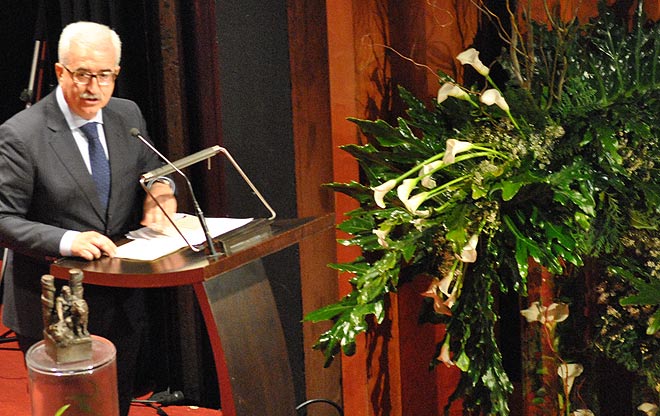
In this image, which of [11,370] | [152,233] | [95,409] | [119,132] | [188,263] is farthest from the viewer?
[11,370]

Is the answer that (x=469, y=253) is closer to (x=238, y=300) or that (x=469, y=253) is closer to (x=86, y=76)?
(x=238, y=300)

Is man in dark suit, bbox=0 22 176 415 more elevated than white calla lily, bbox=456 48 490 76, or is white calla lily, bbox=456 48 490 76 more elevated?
white calla lily, bbox=456 48 490 76

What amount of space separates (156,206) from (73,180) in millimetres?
298

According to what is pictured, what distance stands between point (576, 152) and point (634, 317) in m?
0.54

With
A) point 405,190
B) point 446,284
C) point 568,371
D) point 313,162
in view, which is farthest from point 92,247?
point 568,371

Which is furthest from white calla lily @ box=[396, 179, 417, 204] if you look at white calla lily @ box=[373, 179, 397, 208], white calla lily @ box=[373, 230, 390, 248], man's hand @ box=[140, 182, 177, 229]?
man's hand @ box=[140, 182, 177, 229]

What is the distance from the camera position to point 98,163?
10.7 ft

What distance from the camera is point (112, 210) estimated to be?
327 centimetres

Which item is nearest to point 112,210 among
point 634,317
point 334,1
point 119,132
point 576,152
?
point 119,132

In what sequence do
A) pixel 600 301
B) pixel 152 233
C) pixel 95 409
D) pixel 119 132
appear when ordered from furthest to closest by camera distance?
pixel 119 132 < pixel 600 301 < pixel 152 233 < pixel 95 409

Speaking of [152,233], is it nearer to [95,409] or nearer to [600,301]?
[95,409]

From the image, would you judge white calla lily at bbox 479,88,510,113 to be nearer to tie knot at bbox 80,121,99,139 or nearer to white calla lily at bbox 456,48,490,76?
white calla lily at bbox 456,48,490,76

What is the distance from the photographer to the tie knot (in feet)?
10.7

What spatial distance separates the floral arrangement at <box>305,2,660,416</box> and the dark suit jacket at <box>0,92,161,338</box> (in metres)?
0.77
